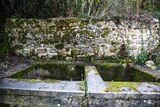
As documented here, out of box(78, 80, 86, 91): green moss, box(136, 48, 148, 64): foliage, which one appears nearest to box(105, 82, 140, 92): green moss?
box(78, 80, 86, 91): green moss

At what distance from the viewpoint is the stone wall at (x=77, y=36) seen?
6.16 meters

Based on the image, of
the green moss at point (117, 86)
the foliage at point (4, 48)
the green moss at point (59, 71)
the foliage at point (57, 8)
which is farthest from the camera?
the foliage at point (57, 8)

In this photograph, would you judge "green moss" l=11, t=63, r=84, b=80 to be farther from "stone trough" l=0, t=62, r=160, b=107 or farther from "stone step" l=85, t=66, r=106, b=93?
"stone trough" l=0, t=62, r=160, b=107

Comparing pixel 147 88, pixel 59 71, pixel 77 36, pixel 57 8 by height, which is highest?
pixel 57 8

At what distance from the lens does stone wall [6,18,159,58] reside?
6156 millimetres

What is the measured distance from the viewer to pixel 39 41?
619cm

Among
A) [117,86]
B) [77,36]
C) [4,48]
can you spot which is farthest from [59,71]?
[117,86]

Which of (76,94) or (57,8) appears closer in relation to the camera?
(76,94)

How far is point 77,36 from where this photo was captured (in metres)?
6.22

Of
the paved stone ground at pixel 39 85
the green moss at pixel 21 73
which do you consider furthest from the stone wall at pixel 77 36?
the paved stone ground at pixel 39 85

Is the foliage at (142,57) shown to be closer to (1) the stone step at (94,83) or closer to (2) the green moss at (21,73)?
(1) the stone step at (94,83)

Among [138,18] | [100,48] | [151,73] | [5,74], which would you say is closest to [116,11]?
[138,18]

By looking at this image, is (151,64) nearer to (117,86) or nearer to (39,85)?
(117,86)

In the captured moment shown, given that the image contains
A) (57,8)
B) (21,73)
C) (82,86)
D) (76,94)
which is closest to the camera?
(76,94)
